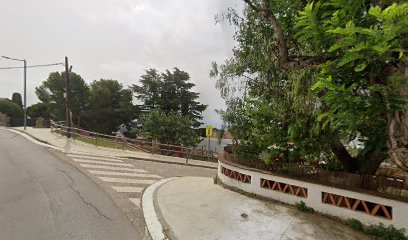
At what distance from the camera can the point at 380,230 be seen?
20.1 ft

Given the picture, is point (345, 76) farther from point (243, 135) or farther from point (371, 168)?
point (243, 135)

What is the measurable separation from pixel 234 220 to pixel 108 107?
37721mm

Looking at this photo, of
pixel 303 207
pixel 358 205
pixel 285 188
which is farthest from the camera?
pixel 285 188

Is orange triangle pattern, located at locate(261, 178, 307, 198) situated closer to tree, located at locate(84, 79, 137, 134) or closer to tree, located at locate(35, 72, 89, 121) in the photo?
tree, located at locate(84, 79, 137, 134)

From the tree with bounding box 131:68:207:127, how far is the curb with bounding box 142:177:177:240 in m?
30.1

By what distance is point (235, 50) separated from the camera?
12.3m

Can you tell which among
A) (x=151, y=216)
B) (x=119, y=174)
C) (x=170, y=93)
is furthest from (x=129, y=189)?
(x=170, y=93)

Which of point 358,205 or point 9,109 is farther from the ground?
point 9,109

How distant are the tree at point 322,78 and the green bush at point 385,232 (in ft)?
6.45

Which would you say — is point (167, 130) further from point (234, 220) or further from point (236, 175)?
point (234, 220)

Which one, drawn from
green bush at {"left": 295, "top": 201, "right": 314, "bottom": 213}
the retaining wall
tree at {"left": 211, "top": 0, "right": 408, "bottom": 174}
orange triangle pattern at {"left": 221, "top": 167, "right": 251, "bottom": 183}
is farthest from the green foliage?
green bush at {"left": 295, "top": 201, "right": 314, "bottom": 213}

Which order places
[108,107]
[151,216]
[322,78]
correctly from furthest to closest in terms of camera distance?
[108,107], [151,216], [322,78]

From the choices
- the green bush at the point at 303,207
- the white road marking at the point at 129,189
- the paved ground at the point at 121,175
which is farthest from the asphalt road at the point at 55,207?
the green bush at the point at 303,207

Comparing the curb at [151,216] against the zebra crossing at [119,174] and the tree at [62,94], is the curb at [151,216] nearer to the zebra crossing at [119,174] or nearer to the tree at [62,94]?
the zebra crossing at [119,174]
